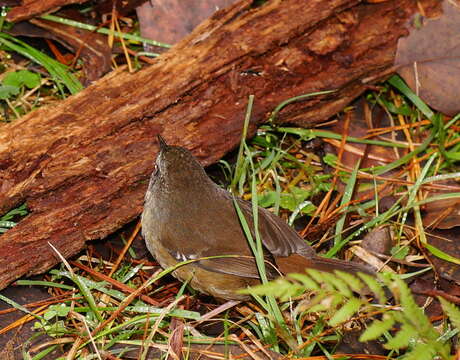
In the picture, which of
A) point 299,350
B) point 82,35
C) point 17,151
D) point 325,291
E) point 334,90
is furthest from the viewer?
point 82,35

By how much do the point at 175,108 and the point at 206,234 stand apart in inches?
42.7

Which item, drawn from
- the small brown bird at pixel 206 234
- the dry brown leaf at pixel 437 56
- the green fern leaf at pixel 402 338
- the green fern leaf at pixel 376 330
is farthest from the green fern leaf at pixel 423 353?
the dry brown leaf at pixel 437 56

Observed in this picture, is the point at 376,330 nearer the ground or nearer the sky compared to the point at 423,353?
nearer the sky

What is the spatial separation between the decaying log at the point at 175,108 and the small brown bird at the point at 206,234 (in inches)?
10.3

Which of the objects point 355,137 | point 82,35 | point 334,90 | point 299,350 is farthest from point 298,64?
point 299,350

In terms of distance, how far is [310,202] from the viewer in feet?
19.1

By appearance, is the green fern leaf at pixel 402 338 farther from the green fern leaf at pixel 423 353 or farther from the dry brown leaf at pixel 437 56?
the dry brown leaf at pixel 437 56

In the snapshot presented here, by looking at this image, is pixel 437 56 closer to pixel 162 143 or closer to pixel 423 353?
pixel 162 143

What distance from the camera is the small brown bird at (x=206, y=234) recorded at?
5078 mm

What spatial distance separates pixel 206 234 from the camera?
5.19m

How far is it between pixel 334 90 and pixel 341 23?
582 millimetres

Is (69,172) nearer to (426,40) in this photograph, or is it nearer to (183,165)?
(183,165)

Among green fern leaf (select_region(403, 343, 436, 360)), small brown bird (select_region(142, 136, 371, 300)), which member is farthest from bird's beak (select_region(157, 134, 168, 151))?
green fern leaf (select_region(403, 343, 436, 360))

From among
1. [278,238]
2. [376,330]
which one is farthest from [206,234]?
[376,330]
